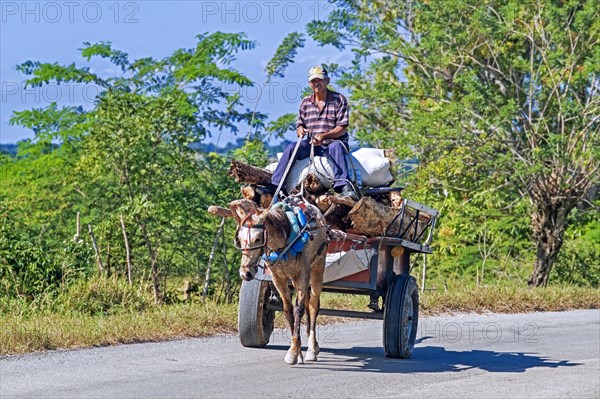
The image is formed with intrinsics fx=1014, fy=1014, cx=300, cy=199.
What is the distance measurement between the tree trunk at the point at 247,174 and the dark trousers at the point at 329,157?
13cm

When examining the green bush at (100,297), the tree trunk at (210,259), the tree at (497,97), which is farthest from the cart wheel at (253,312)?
the tree at (497,97)

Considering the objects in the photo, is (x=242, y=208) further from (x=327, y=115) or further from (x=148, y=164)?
(x=148, y=164)

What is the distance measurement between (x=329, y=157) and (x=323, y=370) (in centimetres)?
239

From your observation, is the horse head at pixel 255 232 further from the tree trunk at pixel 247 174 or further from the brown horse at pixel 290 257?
the tree trunk at pixel 247 174

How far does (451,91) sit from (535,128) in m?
2.89

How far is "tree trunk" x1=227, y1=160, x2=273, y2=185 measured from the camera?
35.8 ft

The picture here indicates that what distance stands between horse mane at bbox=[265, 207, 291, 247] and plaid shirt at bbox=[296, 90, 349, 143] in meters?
1.73

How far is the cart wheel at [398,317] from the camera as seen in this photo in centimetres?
1131

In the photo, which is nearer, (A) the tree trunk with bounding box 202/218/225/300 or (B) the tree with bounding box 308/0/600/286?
(A) the tree trunk with bounding box 202/218/225/300

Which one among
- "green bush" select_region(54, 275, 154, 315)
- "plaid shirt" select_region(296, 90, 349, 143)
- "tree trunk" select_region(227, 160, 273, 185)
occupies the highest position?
"plaid shirt" select_region(296, 90, 349, 143)

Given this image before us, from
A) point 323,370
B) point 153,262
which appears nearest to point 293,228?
point 323,370

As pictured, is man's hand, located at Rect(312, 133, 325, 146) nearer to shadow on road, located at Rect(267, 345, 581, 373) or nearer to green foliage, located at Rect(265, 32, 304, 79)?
shadow on road, located at Rect(267, 345, 581, 373)

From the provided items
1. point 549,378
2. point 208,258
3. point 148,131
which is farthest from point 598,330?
point 148,131

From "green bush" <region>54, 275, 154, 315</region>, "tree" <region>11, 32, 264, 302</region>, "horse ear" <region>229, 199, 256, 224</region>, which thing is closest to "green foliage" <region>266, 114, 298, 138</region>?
"tree" <region>11, 32, 264, 302</region>
